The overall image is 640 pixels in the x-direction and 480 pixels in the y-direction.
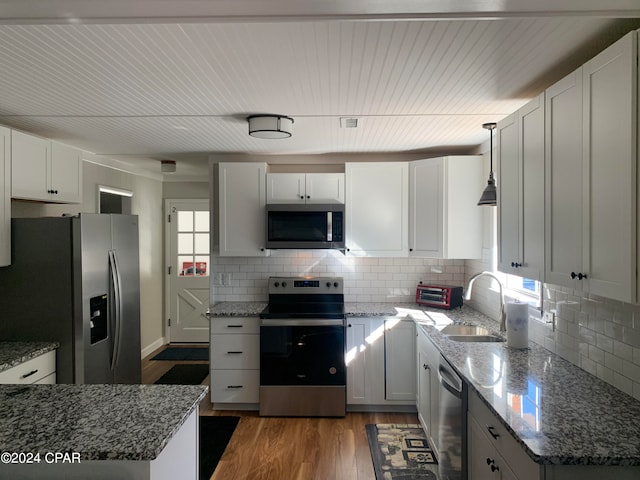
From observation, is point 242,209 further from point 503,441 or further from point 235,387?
point 503,441

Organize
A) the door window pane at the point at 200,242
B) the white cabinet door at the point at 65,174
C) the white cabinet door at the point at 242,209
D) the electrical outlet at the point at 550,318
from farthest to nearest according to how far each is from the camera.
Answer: the door window pane at the point at 200,242 < the white cabinet door at the point at 242,209 < the white cabinet door at the point at 65,174 < the electrical outlet at the point at 550,318

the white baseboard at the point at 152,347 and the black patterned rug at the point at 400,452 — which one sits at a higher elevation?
the white baseboard at the point at 152,347

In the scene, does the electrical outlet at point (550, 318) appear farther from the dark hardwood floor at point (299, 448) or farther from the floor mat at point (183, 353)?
the floor mat at point (183, 353)

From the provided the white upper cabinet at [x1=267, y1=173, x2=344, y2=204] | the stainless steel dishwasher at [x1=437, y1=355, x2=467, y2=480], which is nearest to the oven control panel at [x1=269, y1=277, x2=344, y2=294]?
the white upper cabinet at [x1=267, y1=173, x2=344, y2=204]

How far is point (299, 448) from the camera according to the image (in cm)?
302

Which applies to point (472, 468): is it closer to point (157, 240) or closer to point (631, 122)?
point (631, 122)

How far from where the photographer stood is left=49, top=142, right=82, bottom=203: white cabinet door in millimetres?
3025

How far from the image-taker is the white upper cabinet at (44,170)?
2.70m

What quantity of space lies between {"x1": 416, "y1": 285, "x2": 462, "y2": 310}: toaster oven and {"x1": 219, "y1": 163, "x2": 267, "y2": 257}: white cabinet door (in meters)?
1.56

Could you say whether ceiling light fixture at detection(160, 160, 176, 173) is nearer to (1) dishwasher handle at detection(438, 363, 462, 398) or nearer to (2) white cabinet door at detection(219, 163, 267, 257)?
(2) white cabinet door at detection(219, 163, 267, 257)

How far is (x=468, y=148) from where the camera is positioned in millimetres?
3797

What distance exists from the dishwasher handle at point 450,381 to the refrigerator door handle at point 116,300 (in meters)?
2.37

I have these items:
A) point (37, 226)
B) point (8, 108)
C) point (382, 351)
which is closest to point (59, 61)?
point (8, 108)

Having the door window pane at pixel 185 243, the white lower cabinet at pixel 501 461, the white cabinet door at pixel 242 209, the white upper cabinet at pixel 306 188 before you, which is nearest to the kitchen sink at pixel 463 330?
the white lower cabinet at pixel 501 461
